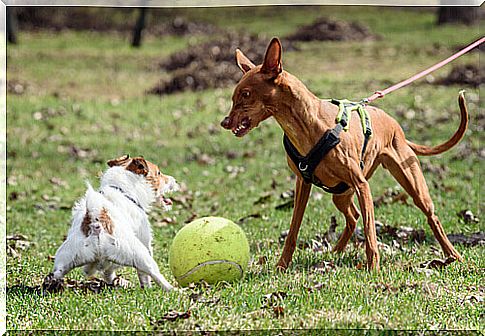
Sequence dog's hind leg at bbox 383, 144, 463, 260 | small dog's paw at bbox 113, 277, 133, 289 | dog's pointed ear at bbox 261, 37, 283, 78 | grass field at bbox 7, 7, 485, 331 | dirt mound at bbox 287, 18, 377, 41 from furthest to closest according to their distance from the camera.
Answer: dirt mound at bbox 287, 18, 377, 41 < dog's hind leg at bbox 383, 144, 463, 260 < small dog's paw at bbox 113, 277, 133, 289 < dog's pointed ear at bbox 261, 37, 283, 78 < grass field at bbox 7, 7, 485, 331

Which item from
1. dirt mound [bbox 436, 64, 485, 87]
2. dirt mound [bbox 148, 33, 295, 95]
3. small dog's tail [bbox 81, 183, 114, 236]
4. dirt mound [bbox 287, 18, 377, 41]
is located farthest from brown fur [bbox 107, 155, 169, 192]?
dirt mound [bbox 287, 18, 377, 41]

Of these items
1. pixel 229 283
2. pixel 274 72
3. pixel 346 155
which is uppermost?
pixel 274 72

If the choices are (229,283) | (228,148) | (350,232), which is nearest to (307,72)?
(228,148)

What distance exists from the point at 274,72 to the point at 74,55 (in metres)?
16.7

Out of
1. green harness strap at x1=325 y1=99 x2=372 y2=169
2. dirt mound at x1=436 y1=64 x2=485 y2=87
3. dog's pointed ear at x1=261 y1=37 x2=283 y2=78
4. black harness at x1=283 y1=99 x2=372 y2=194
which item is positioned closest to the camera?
dog's pointed ear at x1=261 y1=37 x2=283 y2=78

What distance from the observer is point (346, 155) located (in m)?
5.16

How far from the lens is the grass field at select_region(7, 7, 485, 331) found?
15.3 ft

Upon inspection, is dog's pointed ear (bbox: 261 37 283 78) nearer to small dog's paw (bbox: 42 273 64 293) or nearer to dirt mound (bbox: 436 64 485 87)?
small dog's paw (bbox: 42 273 64 293)

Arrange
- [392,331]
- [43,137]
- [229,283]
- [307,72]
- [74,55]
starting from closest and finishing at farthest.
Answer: [392,331] → [229,283] → [43,137] → [307,72] → [74,55]

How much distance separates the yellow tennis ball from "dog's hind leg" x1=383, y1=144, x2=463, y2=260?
1.28 m

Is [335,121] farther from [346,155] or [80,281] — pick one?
[80,281]

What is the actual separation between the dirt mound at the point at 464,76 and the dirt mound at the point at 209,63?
13.2 feet

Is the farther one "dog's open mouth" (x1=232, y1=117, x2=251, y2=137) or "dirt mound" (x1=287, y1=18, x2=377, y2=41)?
"dirt mound" (x1=287, y1=18, x2=377, y2=41)

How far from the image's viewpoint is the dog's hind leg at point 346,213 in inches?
241
